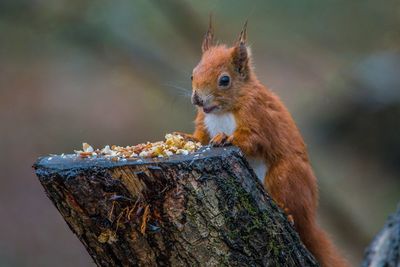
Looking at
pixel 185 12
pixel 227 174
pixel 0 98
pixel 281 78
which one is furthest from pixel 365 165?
pixel 227 174

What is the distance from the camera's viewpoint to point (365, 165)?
714cm

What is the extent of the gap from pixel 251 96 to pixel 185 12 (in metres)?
3.20

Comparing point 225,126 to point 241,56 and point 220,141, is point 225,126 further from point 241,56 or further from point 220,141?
point 220,141

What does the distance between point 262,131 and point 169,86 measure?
2.82 metres

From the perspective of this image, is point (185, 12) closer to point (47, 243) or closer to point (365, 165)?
point (365, 165)

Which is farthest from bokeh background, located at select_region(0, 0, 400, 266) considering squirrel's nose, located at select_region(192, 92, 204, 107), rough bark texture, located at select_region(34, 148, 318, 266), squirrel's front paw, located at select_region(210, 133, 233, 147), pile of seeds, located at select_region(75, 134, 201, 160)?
rough bark texture, located at select_region(34, 148, 318, 266)

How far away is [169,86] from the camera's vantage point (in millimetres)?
5863

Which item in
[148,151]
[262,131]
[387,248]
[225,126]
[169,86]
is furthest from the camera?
[169,86]

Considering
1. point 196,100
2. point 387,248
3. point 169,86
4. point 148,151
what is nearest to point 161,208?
point 148,151

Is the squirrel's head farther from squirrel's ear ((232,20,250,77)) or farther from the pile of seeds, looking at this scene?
the pile of seeds

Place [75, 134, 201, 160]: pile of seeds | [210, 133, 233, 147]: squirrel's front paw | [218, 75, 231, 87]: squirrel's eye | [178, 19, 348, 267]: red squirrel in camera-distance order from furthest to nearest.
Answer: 1. [218, 75, 231, 87]: squirrel's eye
2. [178, 19, 348, 267]: red squirrel
3. [210, 133, 233, 147]: squirrel's front paw
4. [75, 134, 201, 160]: pile of seeds

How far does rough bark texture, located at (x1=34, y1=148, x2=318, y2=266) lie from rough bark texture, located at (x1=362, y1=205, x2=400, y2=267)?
34cm

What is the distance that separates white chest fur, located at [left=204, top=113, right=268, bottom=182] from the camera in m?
3.13

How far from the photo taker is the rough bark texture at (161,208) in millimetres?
2375
